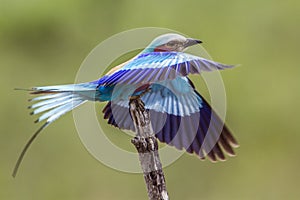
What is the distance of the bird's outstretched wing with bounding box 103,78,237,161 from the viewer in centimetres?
234

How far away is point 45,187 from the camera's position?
475 cm

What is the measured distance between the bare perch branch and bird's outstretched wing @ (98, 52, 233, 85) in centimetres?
12

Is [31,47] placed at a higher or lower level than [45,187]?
higher

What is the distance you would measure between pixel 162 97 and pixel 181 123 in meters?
0.11

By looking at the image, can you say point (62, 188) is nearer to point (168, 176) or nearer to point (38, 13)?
point (168, 176)

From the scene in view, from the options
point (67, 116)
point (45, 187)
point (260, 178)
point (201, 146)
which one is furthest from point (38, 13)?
point (201, 146)

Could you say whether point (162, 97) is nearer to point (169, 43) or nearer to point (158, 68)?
point (169, 43)

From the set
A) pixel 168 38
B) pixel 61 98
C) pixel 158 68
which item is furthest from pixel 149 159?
pixel 168 38

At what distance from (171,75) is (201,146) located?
1.62ft

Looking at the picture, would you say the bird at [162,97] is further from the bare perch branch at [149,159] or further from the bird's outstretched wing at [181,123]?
the bare perch branch at [149,159]

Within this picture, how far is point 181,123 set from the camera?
240 centimetres

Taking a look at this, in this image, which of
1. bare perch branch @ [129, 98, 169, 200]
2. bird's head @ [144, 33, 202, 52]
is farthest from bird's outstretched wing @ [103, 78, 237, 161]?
bare perch branch @ [129, 98, 169, 200]

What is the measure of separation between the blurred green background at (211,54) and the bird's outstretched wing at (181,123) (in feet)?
7.35

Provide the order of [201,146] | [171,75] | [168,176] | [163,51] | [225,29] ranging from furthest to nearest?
1. [225,29]
2. [168,176]
3. [201,146]
4. [163,51]
5. [171,75]
